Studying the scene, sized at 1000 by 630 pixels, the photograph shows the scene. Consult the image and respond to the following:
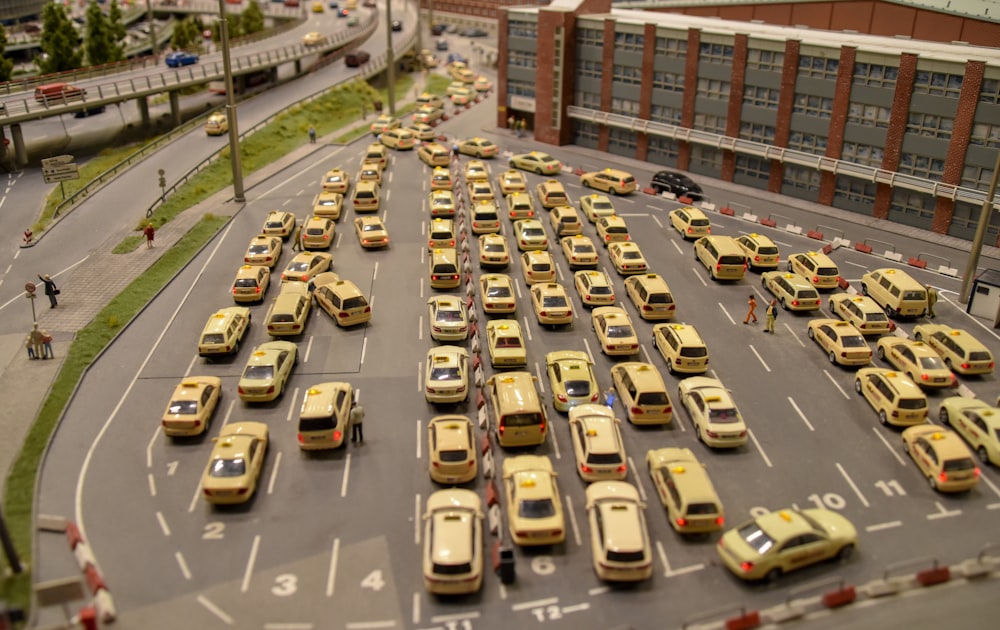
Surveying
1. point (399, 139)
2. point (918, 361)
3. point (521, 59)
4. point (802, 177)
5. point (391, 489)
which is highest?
point (521, 59)

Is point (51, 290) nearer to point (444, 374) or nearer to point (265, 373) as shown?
point (265, 373)

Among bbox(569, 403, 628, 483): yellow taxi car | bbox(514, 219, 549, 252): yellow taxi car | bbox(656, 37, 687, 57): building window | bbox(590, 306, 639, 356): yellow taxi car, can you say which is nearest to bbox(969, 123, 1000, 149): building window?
bbox(656, 37, 687, 57): building window

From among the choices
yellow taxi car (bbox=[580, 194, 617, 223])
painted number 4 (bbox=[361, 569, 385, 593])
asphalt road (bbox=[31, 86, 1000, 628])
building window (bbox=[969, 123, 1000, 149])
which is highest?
building window (bbox=[969, 123, 1000, 149])

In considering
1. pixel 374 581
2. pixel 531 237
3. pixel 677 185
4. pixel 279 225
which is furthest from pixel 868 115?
pixel 374 581

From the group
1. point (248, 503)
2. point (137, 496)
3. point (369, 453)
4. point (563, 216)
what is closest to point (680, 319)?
point (563, 216)

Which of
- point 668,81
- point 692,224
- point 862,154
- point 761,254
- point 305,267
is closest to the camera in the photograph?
point 305,267

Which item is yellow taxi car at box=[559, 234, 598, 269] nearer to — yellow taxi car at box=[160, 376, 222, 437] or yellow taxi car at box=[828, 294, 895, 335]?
yellow taxi car at box=[828, 294, 895, 335]

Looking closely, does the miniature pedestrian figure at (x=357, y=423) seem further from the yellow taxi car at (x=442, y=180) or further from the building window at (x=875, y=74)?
the building window at (x=875, y=74)
